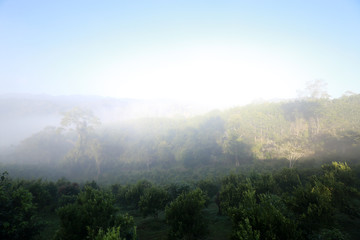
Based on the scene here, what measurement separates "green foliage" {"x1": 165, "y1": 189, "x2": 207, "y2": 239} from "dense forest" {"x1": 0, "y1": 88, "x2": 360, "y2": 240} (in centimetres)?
10

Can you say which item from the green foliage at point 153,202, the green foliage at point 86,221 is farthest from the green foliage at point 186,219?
the green foliage at point 153,202

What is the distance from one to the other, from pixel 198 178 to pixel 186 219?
4407 centimetres

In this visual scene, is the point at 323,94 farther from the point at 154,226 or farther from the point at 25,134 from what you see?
the point at 25,134

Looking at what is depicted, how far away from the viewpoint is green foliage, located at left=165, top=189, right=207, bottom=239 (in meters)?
15.2

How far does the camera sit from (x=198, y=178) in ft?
190

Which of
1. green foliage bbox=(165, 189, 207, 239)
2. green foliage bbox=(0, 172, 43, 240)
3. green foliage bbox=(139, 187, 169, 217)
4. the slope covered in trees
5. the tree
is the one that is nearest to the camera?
green foliage bbox=(0, 172, 43, 240)

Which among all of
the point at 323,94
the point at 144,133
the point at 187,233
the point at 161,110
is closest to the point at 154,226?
the point at 187,233

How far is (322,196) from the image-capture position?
48.8 ft

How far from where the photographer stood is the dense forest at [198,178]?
14.0 metres

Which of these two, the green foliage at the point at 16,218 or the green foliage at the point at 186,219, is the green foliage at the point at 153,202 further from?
the green foliage at the point at 16,218

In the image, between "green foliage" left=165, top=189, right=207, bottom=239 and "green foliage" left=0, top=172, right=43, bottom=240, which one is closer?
"green foliage" left=0, top=172, right=43, bottom=240

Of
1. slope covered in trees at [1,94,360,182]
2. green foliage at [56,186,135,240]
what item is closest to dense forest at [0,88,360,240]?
green foliage at [56,186,135,240]

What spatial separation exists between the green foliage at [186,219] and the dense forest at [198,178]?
3.8 inches

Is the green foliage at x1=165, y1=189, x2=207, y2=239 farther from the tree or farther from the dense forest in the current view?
the tree
